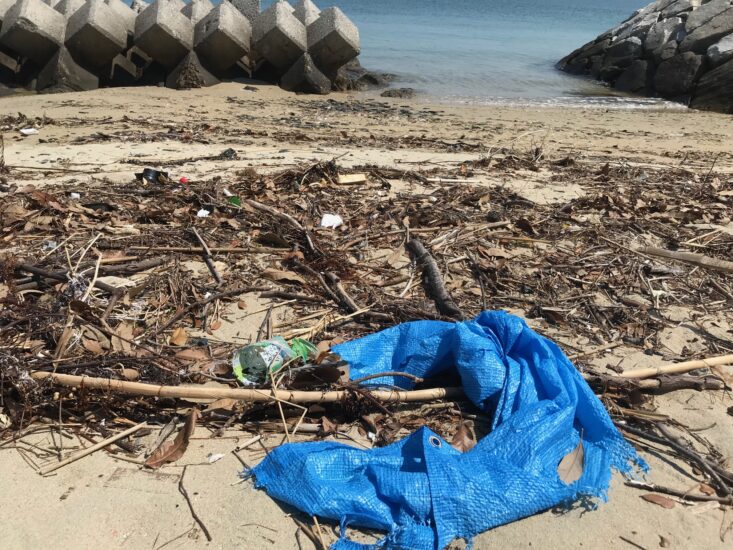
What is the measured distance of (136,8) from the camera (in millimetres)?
15945

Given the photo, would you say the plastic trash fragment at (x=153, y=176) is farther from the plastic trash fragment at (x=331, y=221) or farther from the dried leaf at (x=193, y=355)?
the dried leaf at (x=193, y=355)

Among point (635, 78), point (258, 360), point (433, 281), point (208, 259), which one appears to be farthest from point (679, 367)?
point (635, 78)

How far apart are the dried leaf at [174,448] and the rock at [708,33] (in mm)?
17609

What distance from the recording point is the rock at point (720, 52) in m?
15.0

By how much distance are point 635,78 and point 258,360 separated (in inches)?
694

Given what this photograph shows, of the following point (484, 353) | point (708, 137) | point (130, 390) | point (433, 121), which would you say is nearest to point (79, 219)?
point (130, 390)

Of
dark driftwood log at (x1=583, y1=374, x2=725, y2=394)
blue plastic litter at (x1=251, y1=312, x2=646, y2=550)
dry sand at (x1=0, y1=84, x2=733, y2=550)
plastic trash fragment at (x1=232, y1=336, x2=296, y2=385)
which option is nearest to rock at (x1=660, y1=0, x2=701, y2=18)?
dry sand at (x1=0, y1=84, x2=733, y2=550)

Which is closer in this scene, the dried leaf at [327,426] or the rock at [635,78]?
the dried leaf at [327,426]

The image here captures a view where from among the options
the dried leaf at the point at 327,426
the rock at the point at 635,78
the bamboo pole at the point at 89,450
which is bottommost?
the bamboo pole at the point at 89,450

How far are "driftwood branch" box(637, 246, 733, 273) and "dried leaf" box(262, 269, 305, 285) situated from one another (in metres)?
2.57

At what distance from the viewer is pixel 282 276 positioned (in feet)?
12.7

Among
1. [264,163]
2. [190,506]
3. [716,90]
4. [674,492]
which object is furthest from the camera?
[716,90]

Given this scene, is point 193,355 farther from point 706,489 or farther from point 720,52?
point 720,52

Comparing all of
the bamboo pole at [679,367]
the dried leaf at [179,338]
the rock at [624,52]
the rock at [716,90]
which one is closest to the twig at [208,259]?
the dried leaf at [179,338]
